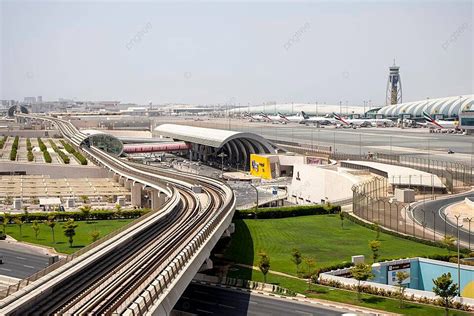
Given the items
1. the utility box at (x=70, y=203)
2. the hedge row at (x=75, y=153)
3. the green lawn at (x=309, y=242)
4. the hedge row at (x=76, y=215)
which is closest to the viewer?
the green lawn at (x=309, y=242)

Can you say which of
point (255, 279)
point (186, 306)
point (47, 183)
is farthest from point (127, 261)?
point (47, 183)

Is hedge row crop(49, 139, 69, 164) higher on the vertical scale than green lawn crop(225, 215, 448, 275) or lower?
higher

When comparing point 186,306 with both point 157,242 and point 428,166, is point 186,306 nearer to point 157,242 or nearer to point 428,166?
point 157,242

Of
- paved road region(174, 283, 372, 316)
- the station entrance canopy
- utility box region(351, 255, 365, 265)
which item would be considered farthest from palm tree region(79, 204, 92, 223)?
the station entrance canopy

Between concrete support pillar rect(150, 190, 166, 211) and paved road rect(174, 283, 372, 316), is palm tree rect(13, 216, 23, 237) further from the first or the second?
paved road rect(174, 283, 372, 316)

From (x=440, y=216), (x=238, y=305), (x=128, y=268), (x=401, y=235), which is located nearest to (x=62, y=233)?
(x=238, y=305)

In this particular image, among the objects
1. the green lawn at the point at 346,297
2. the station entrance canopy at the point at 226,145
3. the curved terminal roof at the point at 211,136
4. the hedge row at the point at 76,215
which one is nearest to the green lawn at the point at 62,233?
the hedge row at the point at 76,215

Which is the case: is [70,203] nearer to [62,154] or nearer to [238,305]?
[238,305]

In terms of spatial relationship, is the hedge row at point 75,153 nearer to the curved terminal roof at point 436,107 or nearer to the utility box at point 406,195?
the utility box at point 406,195
